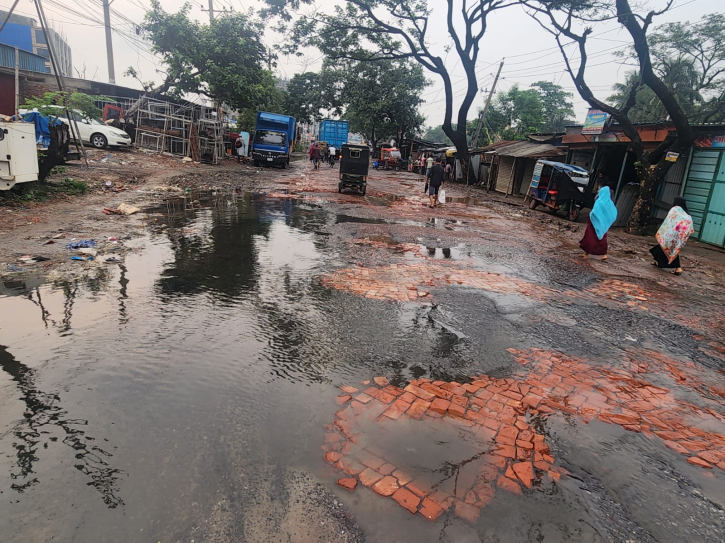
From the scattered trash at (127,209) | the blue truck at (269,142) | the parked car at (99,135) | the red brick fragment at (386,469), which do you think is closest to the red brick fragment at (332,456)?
the red brick fragment at (386,469)

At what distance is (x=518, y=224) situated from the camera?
1381cm

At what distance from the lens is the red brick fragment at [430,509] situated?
232 cm

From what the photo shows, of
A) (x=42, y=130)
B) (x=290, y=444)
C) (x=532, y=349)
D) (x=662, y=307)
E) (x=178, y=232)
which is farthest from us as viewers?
(x=42, y=130)

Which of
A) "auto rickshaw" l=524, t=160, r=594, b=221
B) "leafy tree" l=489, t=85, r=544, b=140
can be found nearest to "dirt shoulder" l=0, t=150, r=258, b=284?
"auto rickshaw" l=524, t=160, r=594, b=221

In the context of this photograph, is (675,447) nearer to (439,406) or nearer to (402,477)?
(439,406)

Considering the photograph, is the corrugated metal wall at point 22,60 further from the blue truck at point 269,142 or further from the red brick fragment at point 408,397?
the red brick fragment at point 408,397

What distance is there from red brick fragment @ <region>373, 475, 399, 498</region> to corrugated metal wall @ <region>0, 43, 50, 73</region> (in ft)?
94.6

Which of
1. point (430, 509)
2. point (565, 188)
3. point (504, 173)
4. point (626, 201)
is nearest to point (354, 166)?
point (565, 188)

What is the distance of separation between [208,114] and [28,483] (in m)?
27.8

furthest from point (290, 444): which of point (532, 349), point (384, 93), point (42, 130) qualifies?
point (384, 93)

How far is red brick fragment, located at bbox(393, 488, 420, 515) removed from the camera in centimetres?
237

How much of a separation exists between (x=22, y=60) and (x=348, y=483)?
100 ft

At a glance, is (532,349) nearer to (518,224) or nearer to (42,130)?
(518,224)

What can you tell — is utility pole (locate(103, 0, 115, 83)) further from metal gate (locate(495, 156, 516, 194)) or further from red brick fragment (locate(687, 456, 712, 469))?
red brick fragment (locate(687, 456, 712, 469))
